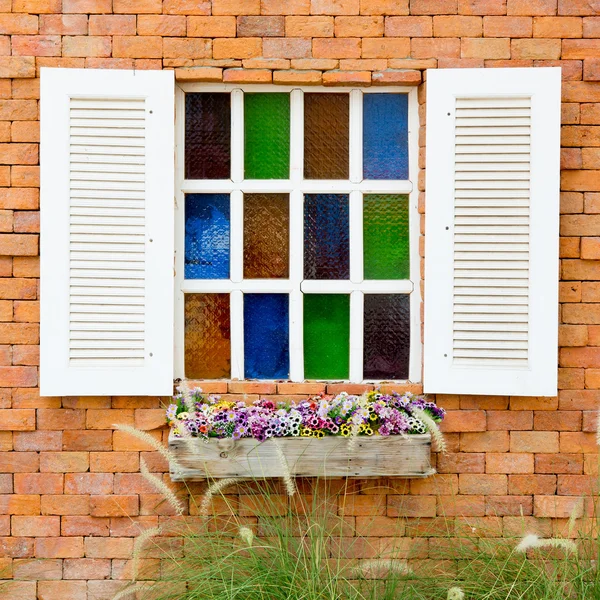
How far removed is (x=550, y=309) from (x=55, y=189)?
7.37 ft

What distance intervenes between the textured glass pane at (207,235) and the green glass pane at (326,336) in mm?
446

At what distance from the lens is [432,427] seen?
2.90m

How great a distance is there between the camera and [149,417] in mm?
3189

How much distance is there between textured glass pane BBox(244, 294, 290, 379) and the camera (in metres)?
3.31

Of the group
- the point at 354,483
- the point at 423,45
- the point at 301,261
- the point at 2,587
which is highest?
the point at 423,45

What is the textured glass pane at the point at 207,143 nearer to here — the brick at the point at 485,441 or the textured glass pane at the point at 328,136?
the textured glass pane at the point at 328,136

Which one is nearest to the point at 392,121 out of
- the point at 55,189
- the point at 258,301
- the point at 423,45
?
the point at 423,45

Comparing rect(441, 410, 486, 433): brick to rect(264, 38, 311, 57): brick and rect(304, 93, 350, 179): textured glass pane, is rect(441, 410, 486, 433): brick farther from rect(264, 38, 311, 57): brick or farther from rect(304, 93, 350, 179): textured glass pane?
rect(264, 38, 311, 57): brick

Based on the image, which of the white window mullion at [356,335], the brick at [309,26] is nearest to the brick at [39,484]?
the white window mullion at [356,335]

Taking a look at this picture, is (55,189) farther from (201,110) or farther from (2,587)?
(2,587)

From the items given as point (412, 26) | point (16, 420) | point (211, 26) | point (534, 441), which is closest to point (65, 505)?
point (16, 420)

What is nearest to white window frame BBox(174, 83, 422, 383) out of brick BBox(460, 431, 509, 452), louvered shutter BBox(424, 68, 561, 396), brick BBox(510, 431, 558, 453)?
louvered shutter BBox(424, 68, 561, 396)

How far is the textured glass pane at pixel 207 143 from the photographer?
3.29 m

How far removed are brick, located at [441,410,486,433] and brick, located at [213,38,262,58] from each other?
1859mm
